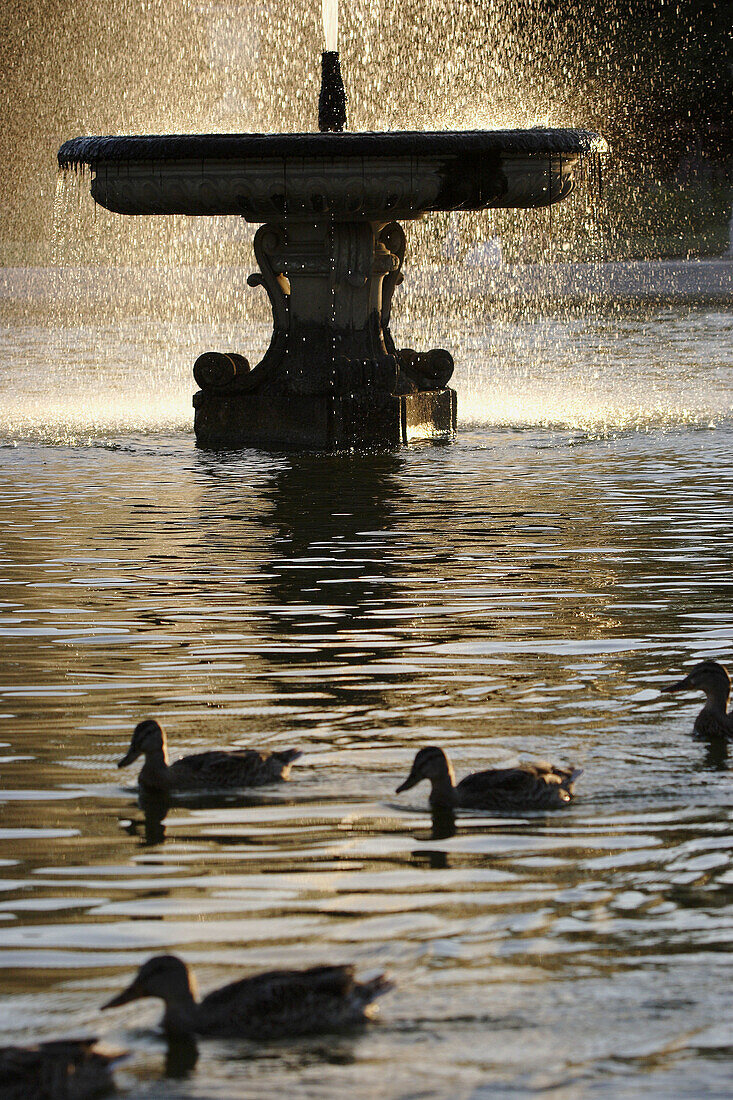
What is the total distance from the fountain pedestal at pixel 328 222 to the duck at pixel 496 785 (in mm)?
8927

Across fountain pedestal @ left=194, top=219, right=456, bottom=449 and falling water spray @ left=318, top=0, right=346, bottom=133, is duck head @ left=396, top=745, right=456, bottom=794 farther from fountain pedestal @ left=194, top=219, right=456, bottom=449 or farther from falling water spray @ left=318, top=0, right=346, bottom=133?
falling water spray @ left=318, top=0, right=346, bottom=133

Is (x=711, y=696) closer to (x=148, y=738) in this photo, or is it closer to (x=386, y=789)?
(x=386, y=789)

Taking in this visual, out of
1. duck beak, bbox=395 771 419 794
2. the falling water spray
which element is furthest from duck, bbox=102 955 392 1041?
the falling water spray

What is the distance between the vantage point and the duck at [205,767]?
579cm

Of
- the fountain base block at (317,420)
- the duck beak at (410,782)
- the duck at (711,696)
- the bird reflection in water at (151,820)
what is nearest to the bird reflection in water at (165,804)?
the bird reflection in water at (151,820)

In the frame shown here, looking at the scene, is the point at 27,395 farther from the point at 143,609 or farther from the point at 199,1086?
the point at 199,1086

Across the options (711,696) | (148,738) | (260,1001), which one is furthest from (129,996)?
(711,696)

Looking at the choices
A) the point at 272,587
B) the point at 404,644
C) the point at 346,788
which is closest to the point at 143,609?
the point at 272,587

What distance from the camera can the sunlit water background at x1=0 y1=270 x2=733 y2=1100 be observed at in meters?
4.21

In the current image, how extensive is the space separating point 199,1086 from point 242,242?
5867 centimetres

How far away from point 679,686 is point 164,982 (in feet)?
9.95

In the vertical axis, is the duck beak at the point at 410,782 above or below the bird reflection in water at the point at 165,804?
above

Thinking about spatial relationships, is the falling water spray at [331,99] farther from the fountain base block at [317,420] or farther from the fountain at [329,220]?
the fountain base block at [317,420]

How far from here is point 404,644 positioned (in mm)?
7809
